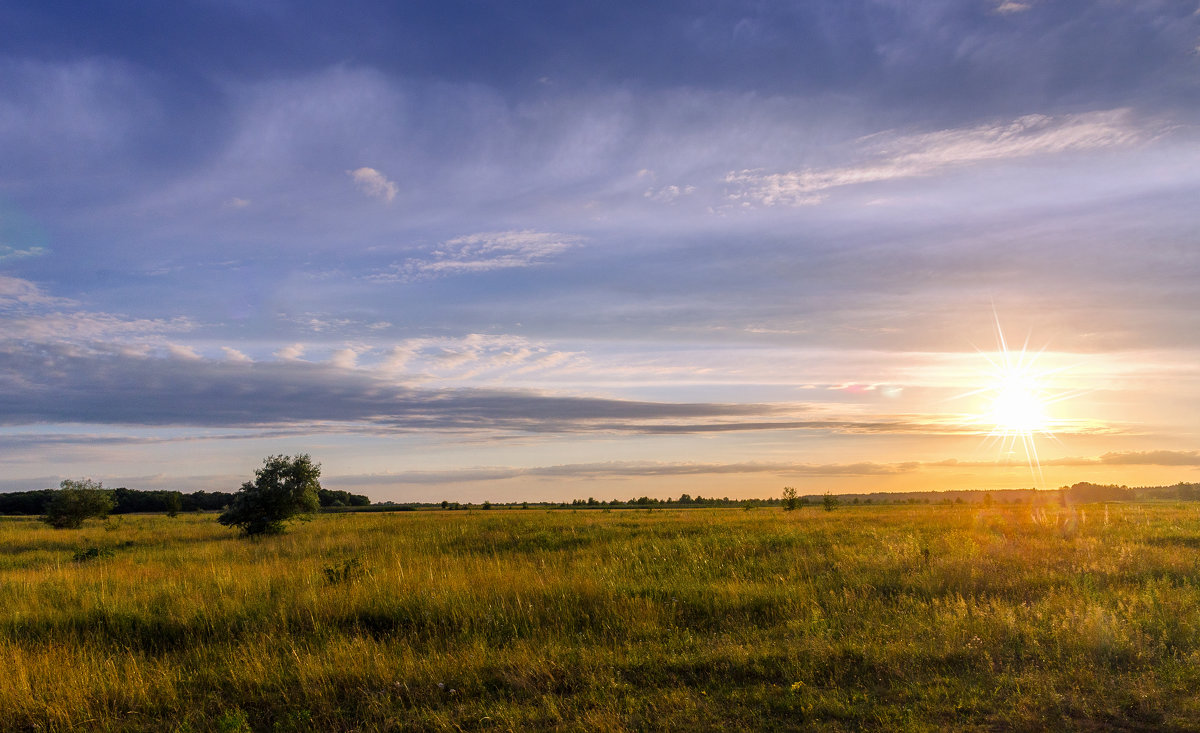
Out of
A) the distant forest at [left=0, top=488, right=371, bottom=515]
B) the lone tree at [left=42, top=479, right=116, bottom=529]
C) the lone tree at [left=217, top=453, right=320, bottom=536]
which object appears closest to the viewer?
the lone tree at [left=217, top=453, right=320, bottom=536]

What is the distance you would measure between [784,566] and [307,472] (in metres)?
26.8

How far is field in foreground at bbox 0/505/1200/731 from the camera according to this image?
21.7ft

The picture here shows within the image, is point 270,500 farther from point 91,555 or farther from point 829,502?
point 829,502

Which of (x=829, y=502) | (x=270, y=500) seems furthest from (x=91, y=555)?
(x=829, y=502)

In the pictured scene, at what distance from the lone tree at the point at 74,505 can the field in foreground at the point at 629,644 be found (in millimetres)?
35415

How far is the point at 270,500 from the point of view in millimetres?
33156

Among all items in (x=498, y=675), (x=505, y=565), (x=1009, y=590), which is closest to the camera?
(x=498, y=675)

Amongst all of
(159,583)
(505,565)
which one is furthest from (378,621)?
(159,583)

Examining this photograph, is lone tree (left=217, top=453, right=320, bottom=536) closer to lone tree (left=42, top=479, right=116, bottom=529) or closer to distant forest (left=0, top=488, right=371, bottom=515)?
lone tree (left=42, top=479, right=116, bottom=529)

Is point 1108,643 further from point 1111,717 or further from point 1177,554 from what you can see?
point 1177,554

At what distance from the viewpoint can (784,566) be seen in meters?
15.4

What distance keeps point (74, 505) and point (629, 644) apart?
52437mm

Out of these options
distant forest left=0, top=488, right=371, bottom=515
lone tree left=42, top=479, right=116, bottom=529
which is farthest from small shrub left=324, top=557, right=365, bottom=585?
distant forest left=0, top=488, right=371, bottom=515

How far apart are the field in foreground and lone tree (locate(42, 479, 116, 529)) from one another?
35.4 m
